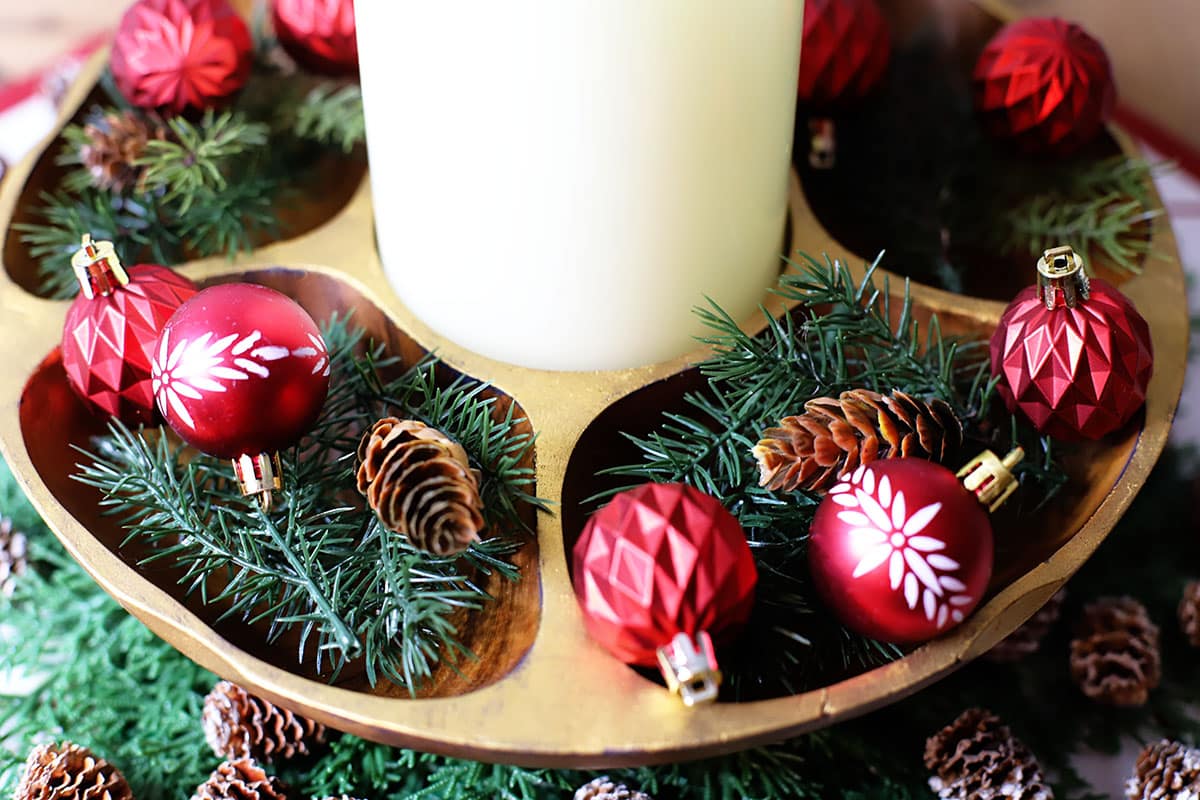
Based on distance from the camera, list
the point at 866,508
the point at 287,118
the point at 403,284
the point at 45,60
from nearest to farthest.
→ the point at 866,508
the point at 403,284
the point at 287,118
the point at 45,60

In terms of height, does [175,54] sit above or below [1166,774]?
above

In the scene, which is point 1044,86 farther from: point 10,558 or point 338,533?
point 10,558

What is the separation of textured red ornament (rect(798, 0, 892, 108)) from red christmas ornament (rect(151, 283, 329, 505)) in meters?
0.28

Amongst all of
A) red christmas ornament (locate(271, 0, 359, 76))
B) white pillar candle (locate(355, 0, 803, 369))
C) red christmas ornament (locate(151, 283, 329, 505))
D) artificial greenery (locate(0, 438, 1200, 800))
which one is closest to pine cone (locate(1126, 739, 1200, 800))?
artificial greenery (locate(0, 438, 1200, 800))

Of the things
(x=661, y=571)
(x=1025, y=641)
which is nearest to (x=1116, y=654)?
(x=1025, y=641)

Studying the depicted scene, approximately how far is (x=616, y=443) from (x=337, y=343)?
0.40ft

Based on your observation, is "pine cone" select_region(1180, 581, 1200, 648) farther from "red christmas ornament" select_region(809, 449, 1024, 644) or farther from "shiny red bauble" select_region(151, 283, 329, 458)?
"shiny red bauble" select_region(151, 283, 329, 458)

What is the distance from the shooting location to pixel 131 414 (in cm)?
46

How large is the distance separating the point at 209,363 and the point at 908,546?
0.23m

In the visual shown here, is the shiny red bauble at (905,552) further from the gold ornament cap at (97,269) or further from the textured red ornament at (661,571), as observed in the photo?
the gold ornament cap at (97,269)

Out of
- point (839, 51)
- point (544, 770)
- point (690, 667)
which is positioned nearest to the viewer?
point (690, 667)

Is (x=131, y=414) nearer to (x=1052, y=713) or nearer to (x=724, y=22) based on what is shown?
(x=724, y=22)

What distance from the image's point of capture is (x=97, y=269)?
43 cm

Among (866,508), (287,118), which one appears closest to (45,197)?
(287,118)
